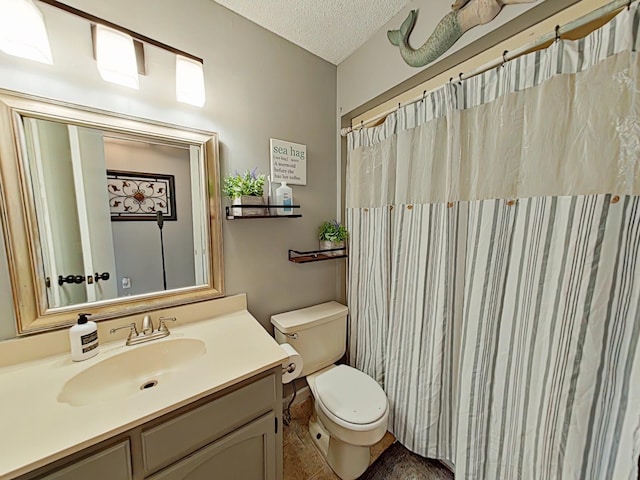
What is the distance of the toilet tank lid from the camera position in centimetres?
143

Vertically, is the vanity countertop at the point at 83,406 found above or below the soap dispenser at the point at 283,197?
A: below

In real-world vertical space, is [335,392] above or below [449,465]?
above

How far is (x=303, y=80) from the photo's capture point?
61.7 inches

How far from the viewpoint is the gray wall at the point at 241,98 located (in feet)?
3.12

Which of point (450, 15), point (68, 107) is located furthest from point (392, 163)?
point (68, 107)

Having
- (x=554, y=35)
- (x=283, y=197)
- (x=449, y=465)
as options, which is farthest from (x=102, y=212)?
(x=449, y=465)

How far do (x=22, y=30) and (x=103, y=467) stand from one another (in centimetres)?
140

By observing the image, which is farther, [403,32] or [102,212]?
[403,32]

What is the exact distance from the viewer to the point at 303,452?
4.61ft

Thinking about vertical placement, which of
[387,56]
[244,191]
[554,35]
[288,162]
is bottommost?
[244,191]

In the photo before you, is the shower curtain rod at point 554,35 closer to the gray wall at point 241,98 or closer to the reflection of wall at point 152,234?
the gray wall at point 241,98

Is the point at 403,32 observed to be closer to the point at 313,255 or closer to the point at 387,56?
the point at 387,56

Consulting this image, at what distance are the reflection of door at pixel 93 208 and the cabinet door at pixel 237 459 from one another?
0.75 metres

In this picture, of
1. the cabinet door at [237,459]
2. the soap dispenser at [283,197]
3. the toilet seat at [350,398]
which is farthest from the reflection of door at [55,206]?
the toilet seat at [350,398]
